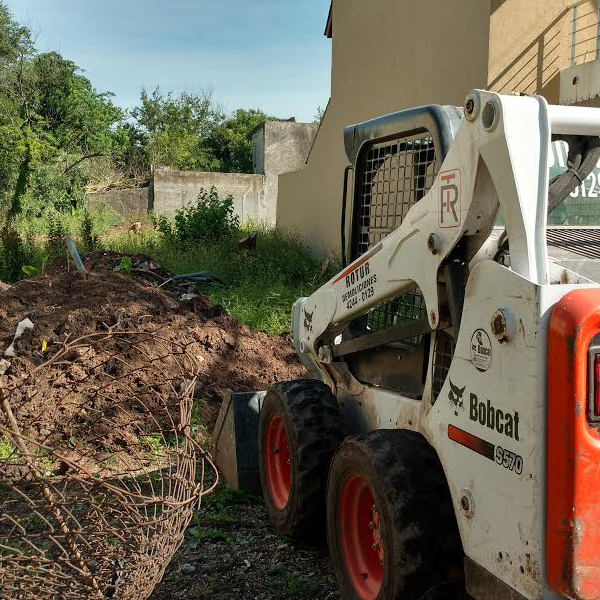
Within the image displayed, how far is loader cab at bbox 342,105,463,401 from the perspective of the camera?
306 cm

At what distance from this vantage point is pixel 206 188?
22.0 meters

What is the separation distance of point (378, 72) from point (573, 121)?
10.4 meters

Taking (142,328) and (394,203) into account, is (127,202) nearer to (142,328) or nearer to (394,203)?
(142,328)

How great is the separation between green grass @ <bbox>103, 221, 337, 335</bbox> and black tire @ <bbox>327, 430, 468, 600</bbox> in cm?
615

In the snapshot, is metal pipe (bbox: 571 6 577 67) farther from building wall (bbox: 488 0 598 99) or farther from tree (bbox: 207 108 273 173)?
tree (bbox: 207 108 273 173)

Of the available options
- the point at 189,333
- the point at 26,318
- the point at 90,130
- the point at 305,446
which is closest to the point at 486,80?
the point at 189,333

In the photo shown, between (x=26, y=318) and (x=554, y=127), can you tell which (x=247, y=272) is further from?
(x=554, y=127)

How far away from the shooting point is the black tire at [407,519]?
258 centimetres

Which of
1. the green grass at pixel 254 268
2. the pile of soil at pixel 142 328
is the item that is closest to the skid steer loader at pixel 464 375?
the pile of soil at pixel 142 328

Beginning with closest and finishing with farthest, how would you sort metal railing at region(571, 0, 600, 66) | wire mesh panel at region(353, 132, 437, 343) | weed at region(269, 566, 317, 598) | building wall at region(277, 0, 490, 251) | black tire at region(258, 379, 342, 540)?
1. wire mesh panel at region(353, 132, 437, 343)
2. weed at region(269, 566, 317, 598)
3. black tire at region(258, 379, 342, 540)
4. metal railing at region(571, 0, 600, 66)
5. building wall at region(277, 0, 490, 251)

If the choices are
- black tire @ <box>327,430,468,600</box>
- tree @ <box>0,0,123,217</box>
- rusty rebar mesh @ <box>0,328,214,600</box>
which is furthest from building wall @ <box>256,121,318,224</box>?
black tire @ <box>327,430,468,600</box>

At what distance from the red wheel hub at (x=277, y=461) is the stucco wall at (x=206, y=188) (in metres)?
16.9

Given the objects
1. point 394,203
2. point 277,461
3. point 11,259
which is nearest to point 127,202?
point 11,259

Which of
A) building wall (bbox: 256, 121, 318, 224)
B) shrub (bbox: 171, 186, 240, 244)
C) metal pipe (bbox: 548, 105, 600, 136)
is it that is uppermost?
building wall (bbox: 256, 121, 318, 224)
